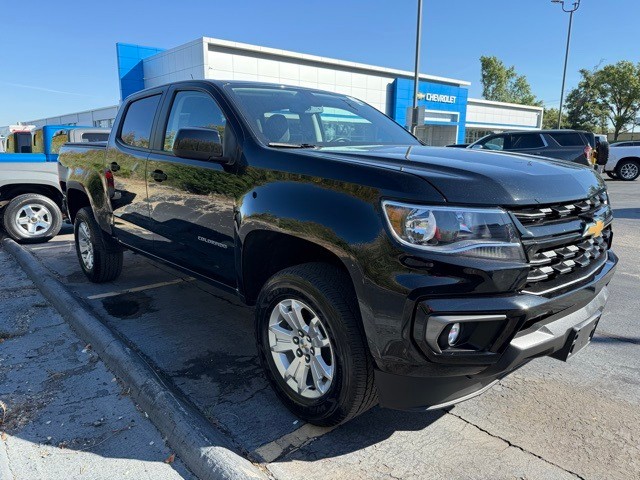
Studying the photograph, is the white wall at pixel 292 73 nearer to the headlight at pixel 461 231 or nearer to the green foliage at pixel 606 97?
the headlight at pixel 461 231

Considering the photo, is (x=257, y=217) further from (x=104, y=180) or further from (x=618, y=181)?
(x=618, y=181)

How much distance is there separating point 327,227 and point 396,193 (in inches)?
15.3

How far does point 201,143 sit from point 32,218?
19.0ft

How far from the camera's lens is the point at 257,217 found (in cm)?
259

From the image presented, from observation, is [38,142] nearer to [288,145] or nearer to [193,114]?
[193,114]

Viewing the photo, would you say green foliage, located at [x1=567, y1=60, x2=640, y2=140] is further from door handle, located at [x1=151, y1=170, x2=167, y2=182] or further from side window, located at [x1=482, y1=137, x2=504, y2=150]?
door handle, located at [x1=151, y1=170, x2=167, y2=182]

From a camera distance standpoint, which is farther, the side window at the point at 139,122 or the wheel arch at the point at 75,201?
the wheel arch at the point at 75,201

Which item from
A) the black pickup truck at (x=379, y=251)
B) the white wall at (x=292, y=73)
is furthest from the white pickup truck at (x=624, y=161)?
the black pickup truck at (x=379, y=251)

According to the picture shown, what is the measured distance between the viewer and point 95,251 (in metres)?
4.78

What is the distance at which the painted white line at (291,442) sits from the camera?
2.30m

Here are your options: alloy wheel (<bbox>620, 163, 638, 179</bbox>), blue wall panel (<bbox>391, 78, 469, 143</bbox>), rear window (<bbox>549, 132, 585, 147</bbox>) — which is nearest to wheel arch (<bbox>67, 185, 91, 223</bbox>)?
rear window (<bbox>549, 132, 585, 147</bbox>)

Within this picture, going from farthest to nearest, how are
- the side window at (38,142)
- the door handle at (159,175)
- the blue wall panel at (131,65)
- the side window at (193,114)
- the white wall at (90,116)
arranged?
the white wall at (90,116) → the blue wall panel at (131,65) → the side window at (38,142) → the door handle at (159,175) → the side window at (193,114)

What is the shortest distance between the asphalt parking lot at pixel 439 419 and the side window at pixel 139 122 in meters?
1.60

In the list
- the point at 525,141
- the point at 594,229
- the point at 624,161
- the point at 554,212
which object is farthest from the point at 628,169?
the point at 554,212
